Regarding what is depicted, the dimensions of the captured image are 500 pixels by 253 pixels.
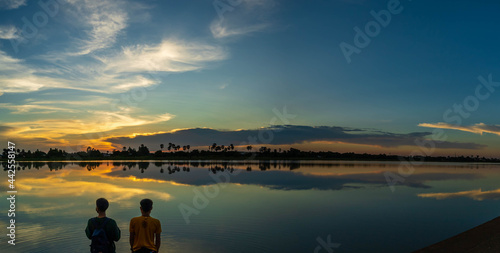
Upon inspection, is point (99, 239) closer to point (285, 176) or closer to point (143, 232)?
point (143, 232)

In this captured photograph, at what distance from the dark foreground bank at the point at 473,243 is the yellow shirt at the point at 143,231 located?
372 inches

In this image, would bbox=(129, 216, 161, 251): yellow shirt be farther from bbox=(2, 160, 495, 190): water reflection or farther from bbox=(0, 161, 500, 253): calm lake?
bbox=(2, 160, 495, 190): water reflection

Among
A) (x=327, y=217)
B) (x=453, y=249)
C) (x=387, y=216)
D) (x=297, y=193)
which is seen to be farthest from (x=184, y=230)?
(x=297, y=193)

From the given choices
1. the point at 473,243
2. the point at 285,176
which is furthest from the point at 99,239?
the point at 285,176

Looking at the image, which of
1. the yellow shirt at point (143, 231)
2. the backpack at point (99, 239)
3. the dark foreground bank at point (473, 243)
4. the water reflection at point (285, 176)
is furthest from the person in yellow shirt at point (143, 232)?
the water reflection at point (285, 176)

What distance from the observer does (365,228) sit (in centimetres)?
1585

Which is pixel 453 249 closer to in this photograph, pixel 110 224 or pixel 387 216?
pixel 387 216

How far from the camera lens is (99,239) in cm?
603

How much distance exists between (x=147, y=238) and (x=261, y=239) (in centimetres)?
811

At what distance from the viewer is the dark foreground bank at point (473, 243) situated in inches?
436

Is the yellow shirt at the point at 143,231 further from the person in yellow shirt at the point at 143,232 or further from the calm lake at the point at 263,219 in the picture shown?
the calm lake at the point at 263,219

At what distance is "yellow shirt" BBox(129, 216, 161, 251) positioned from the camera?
20.4 feet

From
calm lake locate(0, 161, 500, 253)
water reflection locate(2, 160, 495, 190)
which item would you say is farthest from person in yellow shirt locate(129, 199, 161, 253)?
water reflection locate(2, 160, 495, 190)

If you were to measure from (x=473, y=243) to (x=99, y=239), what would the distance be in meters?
12.4
